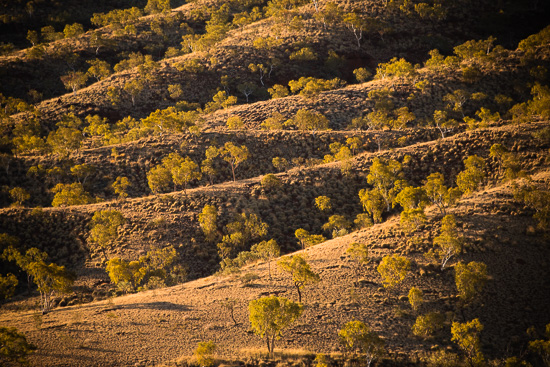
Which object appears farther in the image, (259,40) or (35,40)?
(35,40)

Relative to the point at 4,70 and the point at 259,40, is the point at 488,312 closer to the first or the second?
the point at 259,40

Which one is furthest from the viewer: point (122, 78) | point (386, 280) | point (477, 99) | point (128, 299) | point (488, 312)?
point (122, 78)

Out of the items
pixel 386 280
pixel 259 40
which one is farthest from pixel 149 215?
pixel 259 40

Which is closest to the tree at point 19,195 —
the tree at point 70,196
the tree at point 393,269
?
the tree at point 70,196

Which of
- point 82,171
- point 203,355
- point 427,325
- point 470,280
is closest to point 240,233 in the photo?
point 203,355

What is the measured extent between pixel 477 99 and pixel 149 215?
3317 inches

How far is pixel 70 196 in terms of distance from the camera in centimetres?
6762

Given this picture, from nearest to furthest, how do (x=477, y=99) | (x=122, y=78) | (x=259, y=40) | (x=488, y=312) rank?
(x=488, y=312)
(x=477, y=99)
(x=122, y=78)
(x=259, y=40)

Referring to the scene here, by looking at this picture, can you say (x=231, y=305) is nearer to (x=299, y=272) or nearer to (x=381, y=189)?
(x=299, y=272)

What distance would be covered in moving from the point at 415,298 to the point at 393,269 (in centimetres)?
368

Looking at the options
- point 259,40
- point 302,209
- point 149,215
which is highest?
point 259,40

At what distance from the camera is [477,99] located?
9762 cm

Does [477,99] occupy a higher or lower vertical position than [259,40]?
lower

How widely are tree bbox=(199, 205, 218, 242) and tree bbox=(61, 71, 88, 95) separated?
8779 cm
